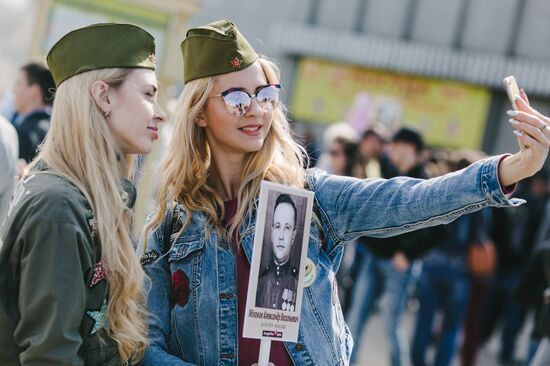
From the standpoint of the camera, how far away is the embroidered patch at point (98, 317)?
280 cm

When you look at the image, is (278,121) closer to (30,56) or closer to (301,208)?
(301,208)

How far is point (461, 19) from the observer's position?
17.8 meters

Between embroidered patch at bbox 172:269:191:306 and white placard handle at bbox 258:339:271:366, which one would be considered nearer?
white placard handle at bbox 258:339:271:366

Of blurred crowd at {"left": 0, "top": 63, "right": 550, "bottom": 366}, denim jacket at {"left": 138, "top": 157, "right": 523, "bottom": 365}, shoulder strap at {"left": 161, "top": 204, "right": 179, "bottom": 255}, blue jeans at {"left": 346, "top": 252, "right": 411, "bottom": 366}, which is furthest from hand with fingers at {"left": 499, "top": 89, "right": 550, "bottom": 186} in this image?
blue jeans at {"left": 346, "top": 252, "right": 411, "bottom": 366}

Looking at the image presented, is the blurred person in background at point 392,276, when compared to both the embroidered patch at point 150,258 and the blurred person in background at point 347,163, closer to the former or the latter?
the blurred person in background at point 347,163

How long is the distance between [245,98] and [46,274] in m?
1.04

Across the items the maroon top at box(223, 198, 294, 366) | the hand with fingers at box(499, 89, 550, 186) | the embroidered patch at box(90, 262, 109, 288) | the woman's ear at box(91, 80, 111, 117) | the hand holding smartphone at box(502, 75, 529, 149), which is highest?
the hand holding smartphone at box(502, 75, 529, 149)

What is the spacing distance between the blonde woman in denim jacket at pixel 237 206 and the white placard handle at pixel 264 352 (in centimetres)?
10

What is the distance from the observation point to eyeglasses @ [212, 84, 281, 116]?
11.1 feet

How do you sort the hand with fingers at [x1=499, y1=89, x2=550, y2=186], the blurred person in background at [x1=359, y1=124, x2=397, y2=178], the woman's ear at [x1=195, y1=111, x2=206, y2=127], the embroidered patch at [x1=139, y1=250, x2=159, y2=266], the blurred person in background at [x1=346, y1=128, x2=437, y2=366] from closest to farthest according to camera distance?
the hand with fingers at [x1=499, y1=89, x2=550, y2=186]
the embroidered patch at [x1=139, y1=250, x2=159, y2=266]
the woman's ear at [x1=195, y1=111, x2=206, y2=127]
the blurred person in background at [x1=346, y1=128, x2=437, y2=366]
the blurred person in background at [x1=359, y1=124, x2=397, y2=178]

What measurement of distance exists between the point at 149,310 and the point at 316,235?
0.58 m

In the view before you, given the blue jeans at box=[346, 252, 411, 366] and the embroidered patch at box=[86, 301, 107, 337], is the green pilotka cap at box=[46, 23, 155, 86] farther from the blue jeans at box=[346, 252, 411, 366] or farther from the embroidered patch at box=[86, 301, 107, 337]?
the blue jeans at box=[346, 252, 411, 366]

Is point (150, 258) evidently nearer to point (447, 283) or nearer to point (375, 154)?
point (447, 283)

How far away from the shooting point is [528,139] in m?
2.76
